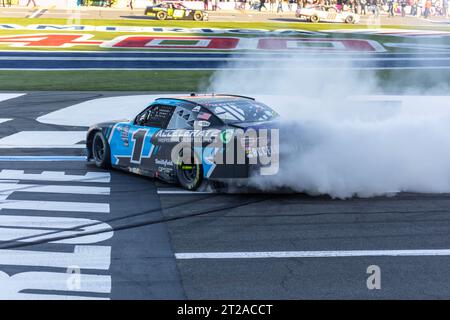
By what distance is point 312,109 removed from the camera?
11.9m

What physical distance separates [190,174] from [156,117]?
1193mm

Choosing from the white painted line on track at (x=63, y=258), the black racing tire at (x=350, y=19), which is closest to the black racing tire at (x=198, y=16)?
the black racing tire at (x=350, y=19)

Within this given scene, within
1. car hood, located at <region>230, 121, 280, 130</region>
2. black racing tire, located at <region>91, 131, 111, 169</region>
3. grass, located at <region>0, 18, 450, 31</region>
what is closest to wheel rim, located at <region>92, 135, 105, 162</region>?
black racing tire, located at <region>91, 131, 111, 169</region>

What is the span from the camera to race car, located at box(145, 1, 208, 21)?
47344 mm

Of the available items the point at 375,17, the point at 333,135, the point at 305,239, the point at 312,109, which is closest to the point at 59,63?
the point at 312,109

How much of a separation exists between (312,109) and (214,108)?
209cm

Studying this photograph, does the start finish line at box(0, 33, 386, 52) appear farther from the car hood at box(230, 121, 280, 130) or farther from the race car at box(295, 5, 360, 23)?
the car hood at box(230, 121, 280, 130)

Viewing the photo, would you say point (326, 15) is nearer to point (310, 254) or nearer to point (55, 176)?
point (55, 176)

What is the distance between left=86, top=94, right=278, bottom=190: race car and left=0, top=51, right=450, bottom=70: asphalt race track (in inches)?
536

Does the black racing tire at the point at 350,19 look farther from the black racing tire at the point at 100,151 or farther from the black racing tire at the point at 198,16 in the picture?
the black racing tire at the point at 100,151

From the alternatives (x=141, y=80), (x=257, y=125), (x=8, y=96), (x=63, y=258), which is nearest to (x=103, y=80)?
(x=141, y=80)

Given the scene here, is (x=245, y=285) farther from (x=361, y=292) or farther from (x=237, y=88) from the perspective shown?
(x=237, y=88)

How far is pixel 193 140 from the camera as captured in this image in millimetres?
10055

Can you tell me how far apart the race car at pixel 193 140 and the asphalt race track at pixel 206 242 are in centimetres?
26
